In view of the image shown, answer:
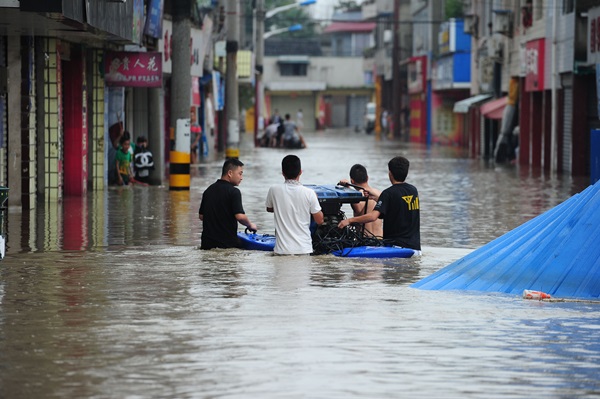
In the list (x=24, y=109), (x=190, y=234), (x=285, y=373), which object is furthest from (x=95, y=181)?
(x=285, y=373)

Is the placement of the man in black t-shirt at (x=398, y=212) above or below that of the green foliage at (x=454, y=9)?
below

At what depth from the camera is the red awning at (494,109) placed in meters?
56.1

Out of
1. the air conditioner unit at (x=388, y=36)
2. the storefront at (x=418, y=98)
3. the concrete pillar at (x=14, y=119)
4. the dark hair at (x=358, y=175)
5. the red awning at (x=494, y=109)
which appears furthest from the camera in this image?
the air conditioner unit at (x=388, y=36)

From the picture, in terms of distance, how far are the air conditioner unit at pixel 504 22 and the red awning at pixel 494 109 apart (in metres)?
2.85

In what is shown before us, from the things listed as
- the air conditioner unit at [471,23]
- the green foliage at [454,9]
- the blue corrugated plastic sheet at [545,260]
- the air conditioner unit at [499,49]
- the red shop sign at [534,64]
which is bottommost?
the blue corrugated plastic sheet at [545,260]

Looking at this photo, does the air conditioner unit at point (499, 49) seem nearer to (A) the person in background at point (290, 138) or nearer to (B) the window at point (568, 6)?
(A) the person in background at point (290, 138)

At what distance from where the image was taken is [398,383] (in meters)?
9.06

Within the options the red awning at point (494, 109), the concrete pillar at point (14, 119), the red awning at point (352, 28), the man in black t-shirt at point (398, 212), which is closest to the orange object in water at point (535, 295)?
the man in black t-shirt at point (398, 212)

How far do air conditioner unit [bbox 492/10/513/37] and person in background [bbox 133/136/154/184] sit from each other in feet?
81.5

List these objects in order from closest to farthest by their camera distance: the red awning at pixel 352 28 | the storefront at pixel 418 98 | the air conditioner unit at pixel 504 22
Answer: the air conditioner unit at pixel 504 22 < the storefront at pixel 418 98 < the red awning at pixel 352 28

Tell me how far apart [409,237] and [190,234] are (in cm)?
446

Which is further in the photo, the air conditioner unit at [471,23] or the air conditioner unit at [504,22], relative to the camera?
the air conditioner unit at [471,23]

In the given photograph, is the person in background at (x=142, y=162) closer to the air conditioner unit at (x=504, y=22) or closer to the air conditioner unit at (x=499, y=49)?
the air conditioner unit at (x=504, y=22)

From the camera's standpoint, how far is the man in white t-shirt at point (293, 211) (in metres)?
16.1
